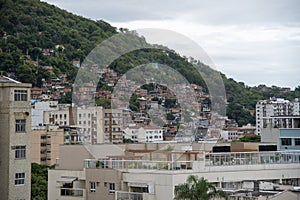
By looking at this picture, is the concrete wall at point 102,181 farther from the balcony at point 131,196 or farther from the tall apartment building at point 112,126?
the tall apartment building at point 112,126

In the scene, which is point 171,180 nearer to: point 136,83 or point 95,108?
point 95,108

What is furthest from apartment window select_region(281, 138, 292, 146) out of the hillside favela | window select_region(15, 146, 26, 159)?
window select_region(15, 146, 26, 159)

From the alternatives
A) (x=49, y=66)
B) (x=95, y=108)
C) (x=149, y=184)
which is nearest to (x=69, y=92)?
(x=49, y=66)

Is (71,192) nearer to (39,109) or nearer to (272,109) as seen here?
(39,109)

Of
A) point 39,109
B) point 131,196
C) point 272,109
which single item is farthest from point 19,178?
point 272,109

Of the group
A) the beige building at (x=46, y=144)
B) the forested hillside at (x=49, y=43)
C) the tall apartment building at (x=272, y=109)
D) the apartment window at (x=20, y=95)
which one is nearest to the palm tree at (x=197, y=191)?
the apartment window at (x=20, y=95)

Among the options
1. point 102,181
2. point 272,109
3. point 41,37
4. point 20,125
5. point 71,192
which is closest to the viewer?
point 20,125
